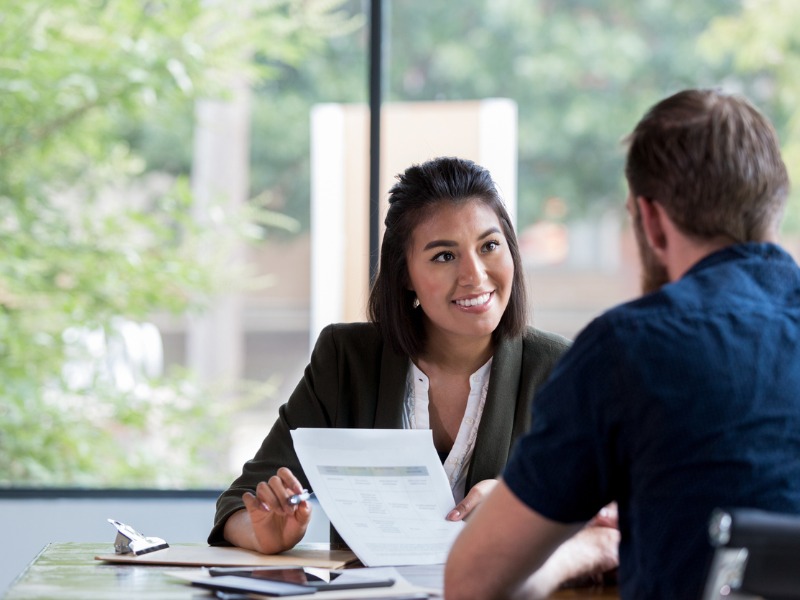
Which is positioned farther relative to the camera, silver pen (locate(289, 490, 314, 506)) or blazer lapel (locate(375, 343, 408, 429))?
blazer lapel (locate(375, 343, 408, 429))

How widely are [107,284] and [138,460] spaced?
65cm

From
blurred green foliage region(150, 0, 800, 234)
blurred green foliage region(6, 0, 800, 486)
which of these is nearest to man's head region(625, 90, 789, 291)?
blurred green foliage region(6, 0, 800, 486)

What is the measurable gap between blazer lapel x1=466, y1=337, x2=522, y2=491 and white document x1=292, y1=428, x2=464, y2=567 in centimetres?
24

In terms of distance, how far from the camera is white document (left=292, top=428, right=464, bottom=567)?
5.64ft

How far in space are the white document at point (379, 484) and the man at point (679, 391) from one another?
41cm

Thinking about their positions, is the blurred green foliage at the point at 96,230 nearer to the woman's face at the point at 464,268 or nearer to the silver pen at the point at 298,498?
the woman's face at the point at 464,268

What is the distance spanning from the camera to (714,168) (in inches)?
48.6

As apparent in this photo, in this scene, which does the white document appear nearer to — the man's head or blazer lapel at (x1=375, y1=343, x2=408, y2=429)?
blazer lapel at (x1=375, y1=343, x2=408, y2=429)

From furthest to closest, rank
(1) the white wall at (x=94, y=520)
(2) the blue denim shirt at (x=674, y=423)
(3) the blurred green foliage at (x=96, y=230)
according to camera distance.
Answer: (3) the blurred green foliage at (x=96, y=230) → (1) the white wall at (x=94, y=520) → (2) the blue denim shirt at (x=674, y=423)

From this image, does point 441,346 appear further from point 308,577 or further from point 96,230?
point 96,230

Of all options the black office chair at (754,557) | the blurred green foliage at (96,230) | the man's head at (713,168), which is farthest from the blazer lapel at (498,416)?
the blurred green foliage at (96,230)

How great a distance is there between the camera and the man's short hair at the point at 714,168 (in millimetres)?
1236

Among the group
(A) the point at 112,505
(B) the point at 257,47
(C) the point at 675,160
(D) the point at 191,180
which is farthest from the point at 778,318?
(D) the point at 191,180

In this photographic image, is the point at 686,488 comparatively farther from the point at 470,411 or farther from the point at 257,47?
the point at 257,47
